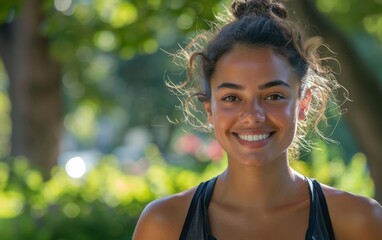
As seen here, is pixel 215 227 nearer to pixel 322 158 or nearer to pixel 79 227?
pixel 79 227

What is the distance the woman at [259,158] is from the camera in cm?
329

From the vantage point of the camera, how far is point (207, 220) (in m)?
3.39

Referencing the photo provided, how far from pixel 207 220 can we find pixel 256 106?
42 cm

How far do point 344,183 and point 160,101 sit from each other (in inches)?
1033

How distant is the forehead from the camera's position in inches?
131

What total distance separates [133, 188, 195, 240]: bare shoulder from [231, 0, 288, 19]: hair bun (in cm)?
65

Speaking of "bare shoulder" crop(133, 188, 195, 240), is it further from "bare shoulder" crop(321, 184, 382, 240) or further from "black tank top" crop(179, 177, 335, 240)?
"bare shoulder" crop(321, 184, 382, 240)

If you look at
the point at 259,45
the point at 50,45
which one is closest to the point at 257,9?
the point at 259,45

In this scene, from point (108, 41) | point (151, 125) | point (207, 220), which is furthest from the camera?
point (108, 41)

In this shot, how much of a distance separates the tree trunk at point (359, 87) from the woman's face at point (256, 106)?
3.34m

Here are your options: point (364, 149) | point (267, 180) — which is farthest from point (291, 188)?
point (364, 149)

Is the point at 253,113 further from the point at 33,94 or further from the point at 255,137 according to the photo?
the point at 33,94

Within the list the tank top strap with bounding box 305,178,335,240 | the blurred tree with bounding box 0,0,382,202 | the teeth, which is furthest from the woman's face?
the blurred tree with bounding box 0,0,382,202

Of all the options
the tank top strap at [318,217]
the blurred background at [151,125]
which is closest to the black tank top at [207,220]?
the tank top strap at [318,217]
